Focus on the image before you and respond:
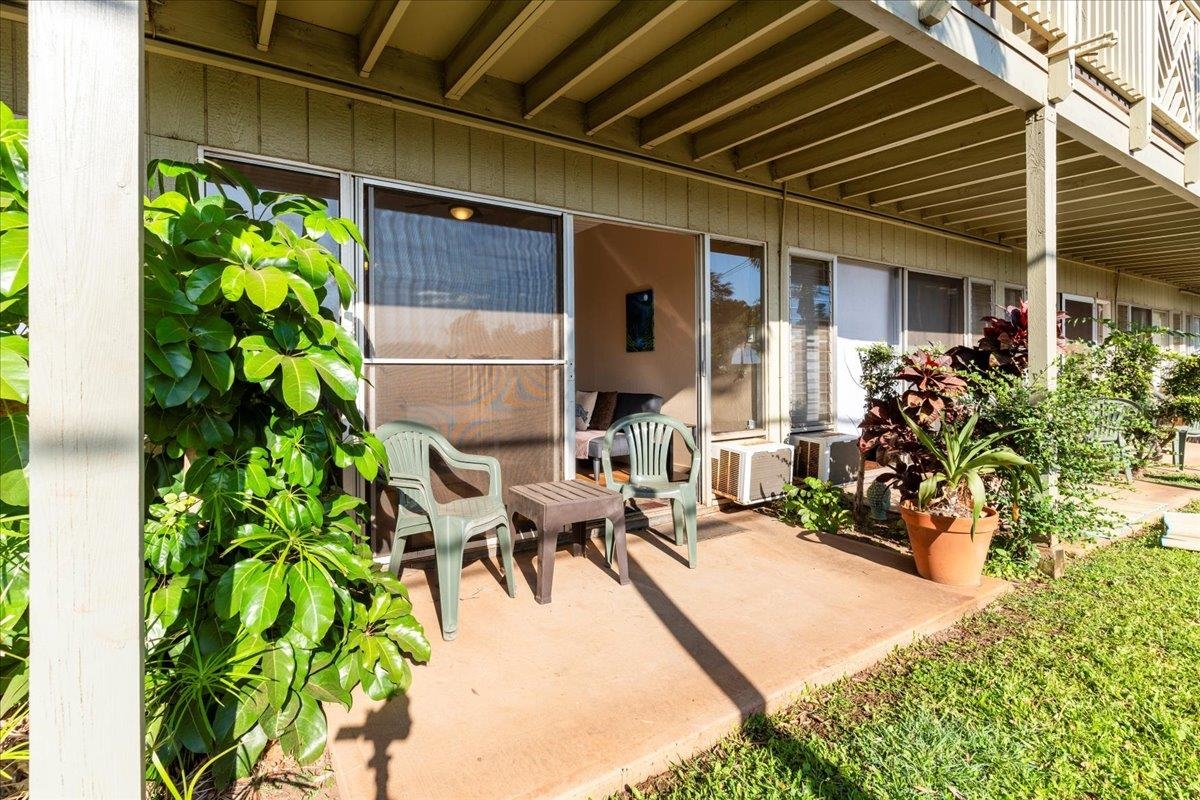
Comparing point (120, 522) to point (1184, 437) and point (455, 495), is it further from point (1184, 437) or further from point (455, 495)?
point (1184, 437)

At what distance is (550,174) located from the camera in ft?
11.9

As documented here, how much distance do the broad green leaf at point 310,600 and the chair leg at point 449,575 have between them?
0.80 m

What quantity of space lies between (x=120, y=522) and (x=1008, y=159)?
213 inches

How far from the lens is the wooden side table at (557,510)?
8.88ft

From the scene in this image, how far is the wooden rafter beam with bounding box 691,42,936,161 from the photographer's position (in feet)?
9.92

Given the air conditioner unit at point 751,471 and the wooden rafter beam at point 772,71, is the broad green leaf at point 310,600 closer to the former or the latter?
A: the wooden rafter beam at point 772,71

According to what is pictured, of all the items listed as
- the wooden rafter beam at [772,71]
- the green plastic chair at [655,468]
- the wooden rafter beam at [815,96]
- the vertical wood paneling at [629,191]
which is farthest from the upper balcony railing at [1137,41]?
the green plastic chair at [655,468]

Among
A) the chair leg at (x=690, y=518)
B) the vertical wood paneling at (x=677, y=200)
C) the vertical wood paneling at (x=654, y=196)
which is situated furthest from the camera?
the vertical wood paneling at (x=677, y=200)

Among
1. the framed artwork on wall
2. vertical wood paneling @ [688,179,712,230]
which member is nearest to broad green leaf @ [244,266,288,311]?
vertical wood paneling @ [688,179,712,230]

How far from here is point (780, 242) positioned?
15.8ft

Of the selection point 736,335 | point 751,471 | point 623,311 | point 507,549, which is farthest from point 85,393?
point 623,311

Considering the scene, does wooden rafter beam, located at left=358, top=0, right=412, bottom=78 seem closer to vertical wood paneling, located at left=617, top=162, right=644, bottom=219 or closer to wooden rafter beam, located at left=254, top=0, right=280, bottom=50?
wooden rafter beam, located at left=254, top=0, right=280, bottom=50

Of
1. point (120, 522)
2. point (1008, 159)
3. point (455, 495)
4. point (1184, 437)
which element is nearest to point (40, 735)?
point (120, 522)

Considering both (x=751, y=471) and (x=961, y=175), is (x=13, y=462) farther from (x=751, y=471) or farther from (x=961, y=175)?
(x=961, y=175)
